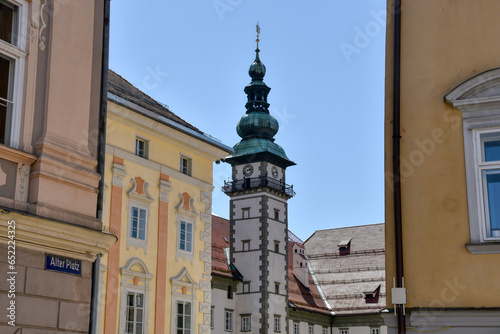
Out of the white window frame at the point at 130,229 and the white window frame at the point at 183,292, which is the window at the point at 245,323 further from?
the white window frame at the point at 130,229

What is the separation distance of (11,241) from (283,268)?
153 feet

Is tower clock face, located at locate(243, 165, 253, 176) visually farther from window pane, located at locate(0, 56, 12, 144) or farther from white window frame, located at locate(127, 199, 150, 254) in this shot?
window pane, located at locate(0, 56, 12, 144)

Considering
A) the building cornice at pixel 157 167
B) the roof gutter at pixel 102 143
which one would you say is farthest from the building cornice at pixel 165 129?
the roof gutter at pixel 102 143

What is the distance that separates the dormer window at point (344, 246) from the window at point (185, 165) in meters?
41.4

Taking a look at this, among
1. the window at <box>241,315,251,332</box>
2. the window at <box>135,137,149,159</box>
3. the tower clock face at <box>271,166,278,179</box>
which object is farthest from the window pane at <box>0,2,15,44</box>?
the tower clock face at <box>271,166,278,179</box>

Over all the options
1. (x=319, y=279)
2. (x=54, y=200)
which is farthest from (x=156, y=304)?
(x=319, y=279)

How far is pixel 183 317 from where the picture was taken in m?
25.5

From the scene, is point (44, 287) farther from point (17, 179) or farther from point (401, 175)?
point (401, 175)

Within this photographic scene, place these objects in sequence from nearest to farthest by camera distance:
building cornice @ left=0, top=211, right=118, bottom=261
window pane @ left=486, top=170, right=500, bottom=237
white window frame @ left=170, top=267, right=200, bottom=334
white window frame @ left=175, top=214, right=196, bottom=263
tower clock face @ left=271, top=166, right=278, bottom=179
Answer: building cornice @ left=0, top=211, right=118, bottom=261 < window pane @ left=486, top=170, right=500, bottom=237 < white window frame @ left=170, top=267, right=200, bottom=334 < white window frame @ left=175, top=214, right=196, bottom=263 < tower clock face @ left=271, top=166, right=278, bottom=179

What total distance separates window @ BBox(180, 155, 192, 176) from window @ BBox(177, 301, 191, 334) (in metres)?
4.63

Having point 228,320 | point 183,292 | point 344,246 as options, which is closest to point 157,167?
point 183,292

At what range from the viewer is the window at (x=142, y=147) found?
83.3 ft

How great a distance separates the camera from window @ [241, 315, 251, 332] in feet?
165

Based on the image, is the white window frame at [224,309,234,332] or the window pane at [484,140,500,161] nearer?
the window pane at [484,140,500,161]
